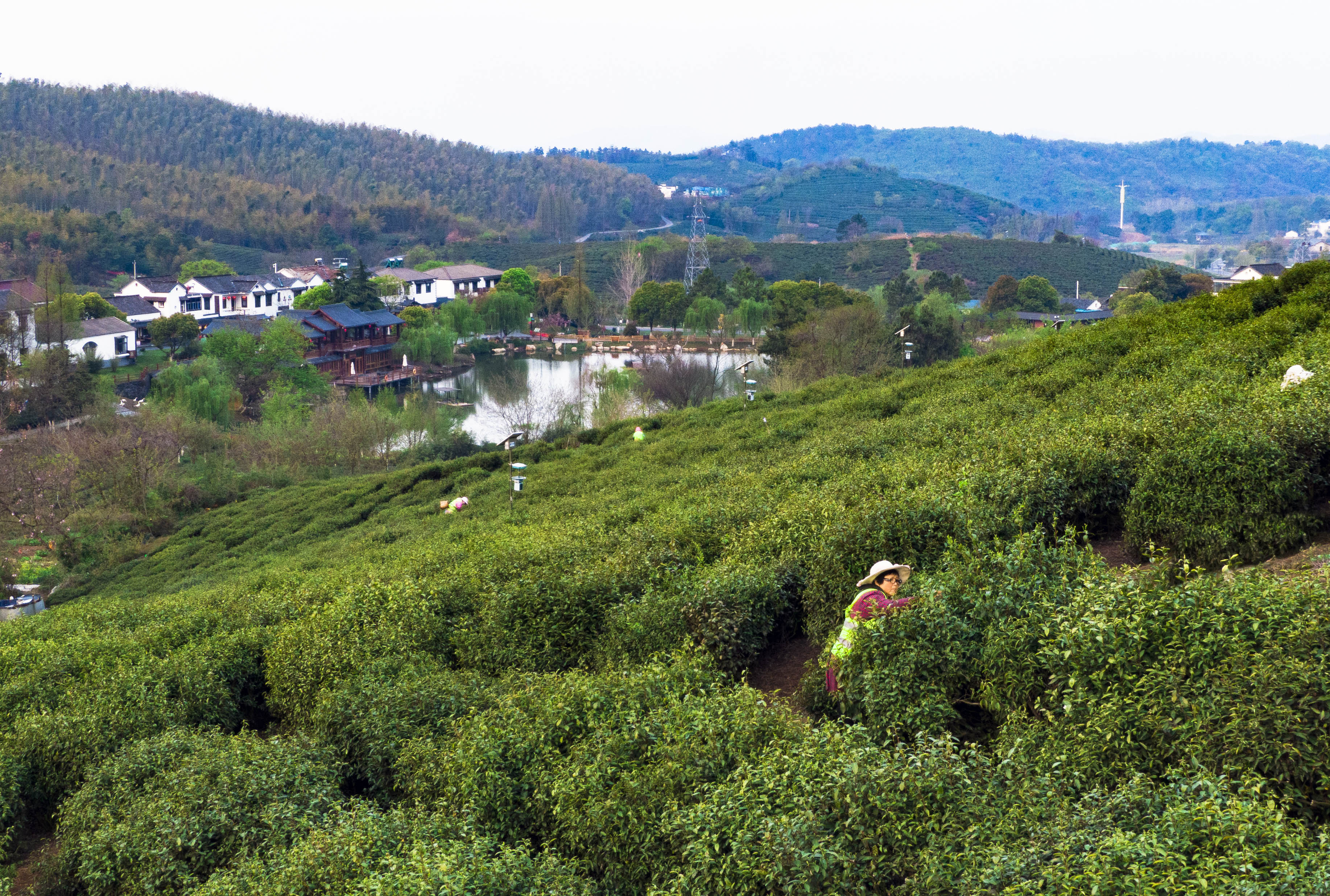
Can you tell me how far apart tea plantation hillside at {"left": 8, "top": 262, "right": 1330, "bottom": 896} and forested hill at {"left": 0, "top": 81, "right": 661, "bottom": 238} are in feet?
271

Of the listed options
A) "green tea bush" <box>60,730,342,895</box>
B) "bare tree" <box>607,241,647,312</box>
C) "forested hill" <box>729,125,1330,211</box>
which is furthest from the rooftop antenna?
"forested hill" <box>729,125,1330,211</box>

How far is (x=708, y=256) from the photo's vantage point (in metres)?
69.5

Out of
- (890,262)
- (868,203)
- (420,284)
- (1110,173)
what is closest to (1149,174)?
(1110,173)

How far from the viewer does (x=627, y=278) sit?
210 ft

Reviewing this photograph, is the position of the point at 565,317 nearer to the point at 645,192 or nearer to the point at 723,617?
the point at 723,617

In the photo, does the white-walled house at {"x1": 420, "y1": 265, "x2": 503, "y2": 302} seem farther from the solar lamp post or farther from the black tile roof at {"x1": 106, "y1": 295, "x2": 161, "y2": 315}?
the solar lamp post

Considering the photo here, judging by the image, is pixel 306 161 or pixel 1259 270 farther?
pixel 306 161

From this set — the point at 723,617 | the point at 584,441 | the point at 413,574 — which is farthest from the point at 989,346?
the point at 723,617

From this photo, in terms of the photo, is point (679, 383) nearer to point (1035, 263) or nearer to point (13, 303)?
point (13, 303)

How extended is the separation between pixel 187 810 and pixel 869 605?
3.98 metres

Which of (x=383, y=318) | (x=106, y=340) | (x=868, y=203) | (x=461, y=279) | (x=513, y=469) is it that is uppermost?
(x=868, y=203)

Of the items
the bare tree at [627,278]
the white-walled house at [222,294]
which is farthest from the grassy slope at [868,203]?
the white-walled house at [222,294]

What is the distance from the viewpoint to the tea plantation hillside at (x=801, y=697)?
3768mm

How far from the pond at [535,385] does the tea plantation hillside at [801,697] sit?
20192 millimetres
